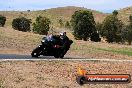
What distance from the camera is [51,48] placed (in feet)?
88.4

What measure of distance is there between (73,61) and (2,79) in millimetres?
6489

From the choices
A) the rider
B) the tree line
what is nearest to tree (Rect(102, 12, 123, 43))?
the tree line

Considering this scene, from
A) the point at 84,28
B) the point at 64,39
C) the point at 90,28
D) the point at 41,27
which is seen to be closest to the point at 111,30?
the point at 90,28

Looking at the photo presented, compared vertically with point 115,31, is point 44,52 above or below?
above

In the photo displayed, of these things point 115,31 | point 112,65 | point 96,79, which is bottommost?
point 115,31

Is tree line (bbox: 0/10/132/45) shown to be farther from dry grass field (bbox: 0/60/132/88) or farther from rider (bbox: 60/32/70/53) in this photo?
dry grass field (bbox: 0/60/132/88)

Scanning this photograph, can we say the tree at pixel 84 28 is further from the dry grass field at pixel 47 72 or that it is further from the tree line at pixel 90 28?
the dry grass field at pixel 47 72

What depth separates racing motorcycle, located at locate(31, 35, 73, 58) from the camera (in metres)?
26.7

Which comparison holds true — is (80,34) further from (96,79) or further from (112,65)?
(96,79)

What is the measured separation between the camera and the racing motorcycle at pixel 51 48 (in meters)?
26.7

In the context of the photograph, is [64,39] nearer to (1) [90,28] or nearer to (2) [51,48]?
(2) [51,48]

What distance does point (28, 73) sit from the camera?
2148 cm

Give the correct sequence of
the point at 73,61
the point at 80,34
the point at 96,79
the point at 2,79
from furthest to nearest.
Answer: the point at 80,34, the point at 73,61, the point at 2,79, the point at 96,79

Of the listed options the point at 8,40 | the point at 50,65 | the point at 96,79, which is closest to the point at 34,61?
the point at 50,65
